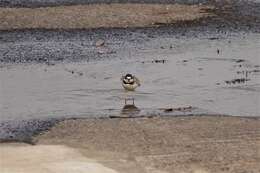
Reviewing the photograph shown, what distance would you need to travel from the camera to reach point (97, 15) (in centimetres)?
2453

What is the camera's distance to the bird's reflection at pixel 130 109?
12945 millimetres

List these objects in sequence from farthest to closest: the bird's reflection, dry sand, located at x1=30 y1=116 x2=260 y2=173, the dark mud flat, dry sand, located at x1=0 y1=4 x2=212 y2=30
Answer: dry sand, located at x1=0 y1=4 x2=212 y2=30
the bird's reflection
the dark mud flat
dry sand, located at x1=30 y1=116 x2=260 y2=173

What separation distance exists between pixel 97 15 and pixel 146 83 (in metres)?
9.57

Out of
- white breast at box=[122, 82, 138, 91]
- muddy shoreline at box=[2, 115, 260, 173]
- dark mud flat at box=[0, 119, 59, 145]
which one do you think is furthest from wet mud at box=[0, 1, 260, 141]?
muddy shoreline at box=[2, 115, 260, 173]

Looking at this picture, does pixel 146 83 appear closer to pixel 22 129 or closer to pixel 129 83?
pixel 129 83

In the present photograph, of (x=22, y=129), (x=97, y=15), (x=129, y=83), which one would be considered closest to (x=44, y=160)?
(x=22, y=129)

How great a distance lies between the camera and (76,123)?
1227 centimetres

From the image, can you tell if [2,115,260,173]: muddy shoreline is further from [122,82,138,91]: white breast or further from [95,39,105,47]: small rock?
[95,39,105,47]: small rock

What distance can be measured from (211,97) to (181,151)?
394 centimetres

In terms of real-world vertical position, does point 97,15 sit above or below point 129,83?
above

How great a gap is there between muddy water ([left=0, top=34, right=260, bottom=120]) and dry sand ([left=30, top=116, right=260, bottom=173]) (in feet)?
2.95

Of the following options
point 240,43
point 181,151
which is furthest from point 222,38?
point 181,151

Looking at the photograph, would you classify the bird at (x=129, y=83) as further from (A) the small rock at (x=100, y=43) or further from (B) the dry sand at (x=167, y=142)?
(A) the small rock at (x=100, y=43)

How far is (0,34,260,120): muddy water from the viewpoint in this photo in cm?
1346
